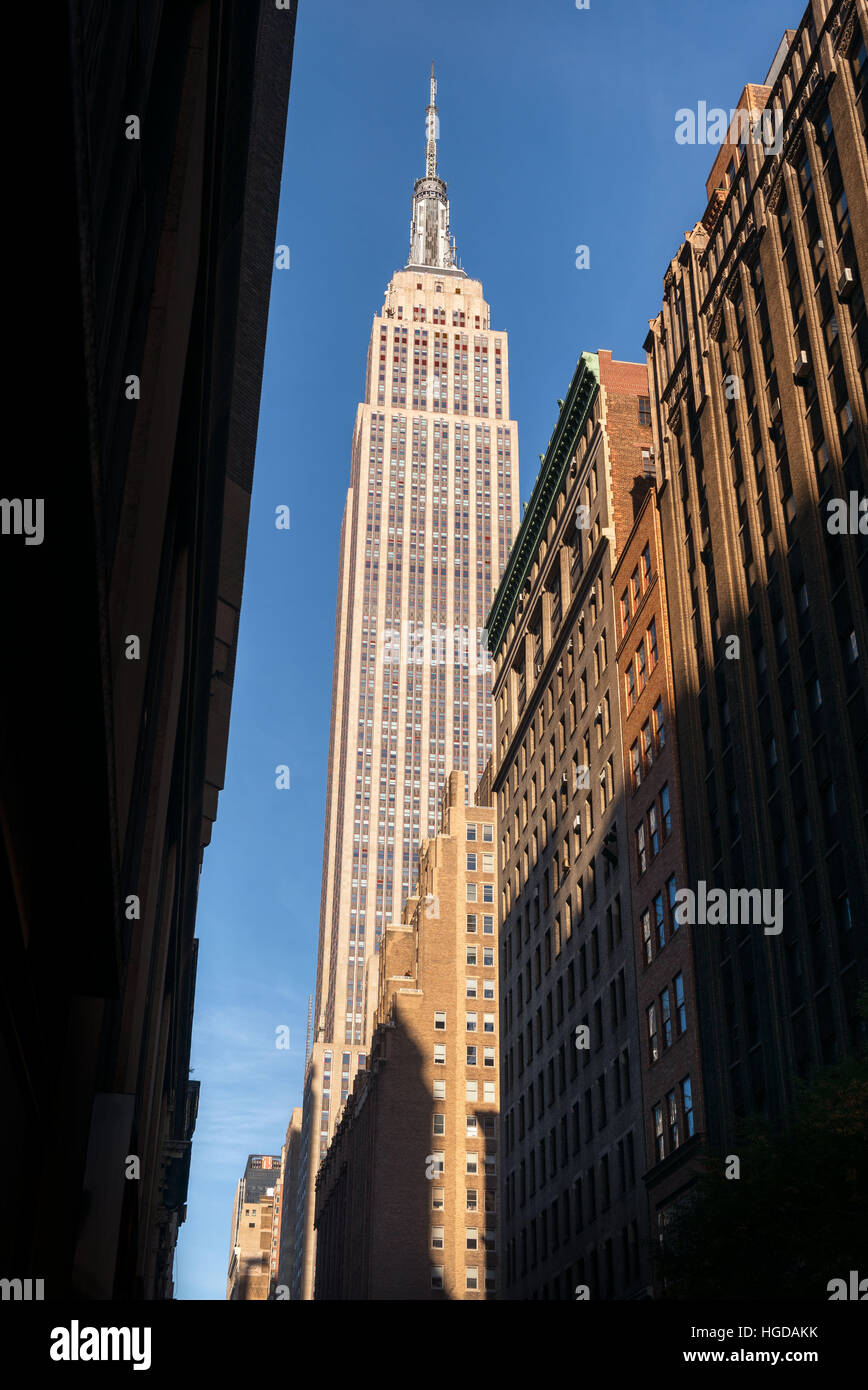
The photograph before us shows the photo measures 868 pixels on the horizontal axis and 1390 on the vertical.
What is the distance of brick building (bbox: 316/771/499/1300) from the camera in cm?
11294

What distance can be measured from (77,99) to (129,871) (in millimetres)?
13912

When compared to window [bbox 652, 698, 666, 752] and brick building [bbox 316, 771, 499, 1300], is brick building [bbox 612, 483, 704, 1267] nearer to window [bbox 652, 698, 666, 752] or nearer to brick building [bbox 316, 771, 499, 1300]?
window [bbox 652, 698, 666, 752]

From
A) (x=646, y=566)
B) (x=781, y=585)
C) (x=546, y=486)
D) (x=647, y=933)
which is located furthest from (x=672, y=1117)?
(x=546, y=486)

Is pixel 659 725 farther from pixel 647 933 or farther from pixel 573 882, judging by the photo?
pixel 573 882

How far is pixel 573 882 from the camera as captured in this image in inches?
2682

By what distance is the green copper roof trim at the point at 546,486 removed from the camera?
73938mm

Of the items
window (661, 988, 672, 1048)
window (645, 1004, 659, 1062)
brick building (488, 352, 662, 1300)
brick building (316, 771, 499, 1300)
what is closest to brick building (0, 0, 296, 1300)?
window (661, 988, 672, 1048)

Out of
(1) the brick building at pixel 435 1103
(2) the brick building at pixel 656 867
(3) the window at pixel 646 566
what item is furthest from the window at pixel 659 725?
(1) the brick building at pixel 435 1103

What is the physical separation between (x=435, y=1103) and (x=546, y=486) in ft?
200

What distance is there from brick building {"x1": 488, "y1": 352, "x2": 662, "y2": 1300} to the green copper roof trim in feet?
0.48

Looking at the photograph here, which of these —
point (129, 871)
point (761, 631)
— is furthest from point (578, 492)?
point (129, 871)

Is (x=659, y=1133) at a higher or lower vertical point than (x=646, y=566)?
lower
